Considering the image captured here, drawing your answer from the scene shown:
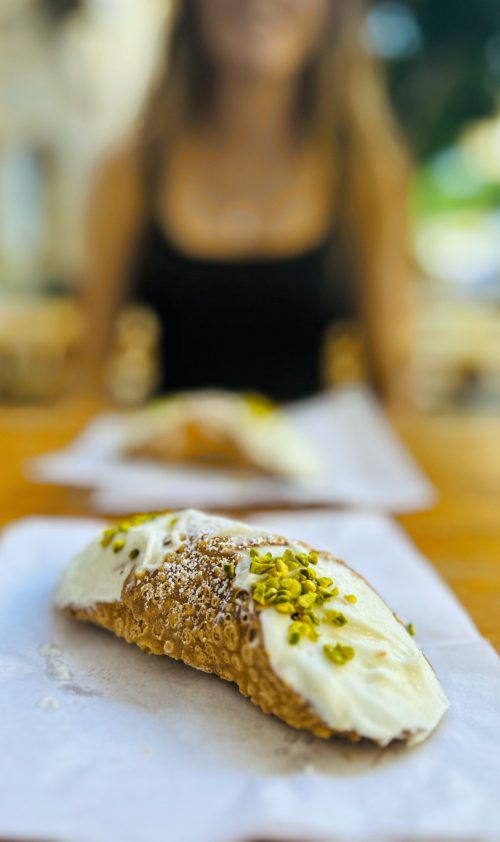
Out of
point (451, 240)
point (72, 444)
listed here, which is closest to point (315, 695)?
point (72, 444)

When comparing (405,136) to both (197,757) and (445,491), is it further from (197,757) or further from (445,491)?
(197,757)

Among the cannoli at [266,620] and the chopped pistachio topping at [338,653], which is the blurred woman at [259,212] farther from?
the chopped pistachio topping at [338,653]

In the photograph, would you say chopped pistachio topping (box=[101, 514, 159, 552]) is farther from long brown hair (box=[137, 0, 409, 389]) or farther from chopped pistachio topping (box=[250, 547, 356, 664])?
long brown hair (box=[137, 0, 409, 389])

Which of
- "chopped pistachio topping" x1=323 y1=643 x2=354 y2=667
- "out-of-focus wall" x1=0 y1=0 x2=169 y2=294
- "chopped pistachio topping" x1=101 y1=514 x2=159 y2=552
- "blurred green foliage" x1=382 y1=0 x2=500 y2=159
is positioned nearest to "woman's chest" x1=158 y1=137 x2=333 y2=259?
"chopped pistachio topping" x1=101 y1=514 x2=159 y2=552

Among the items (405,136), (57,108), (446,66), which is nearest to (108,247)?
(405,136)

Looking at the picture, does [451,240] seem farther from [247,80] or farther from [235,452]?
[235,452]

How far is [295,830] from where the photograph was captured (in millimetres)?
497

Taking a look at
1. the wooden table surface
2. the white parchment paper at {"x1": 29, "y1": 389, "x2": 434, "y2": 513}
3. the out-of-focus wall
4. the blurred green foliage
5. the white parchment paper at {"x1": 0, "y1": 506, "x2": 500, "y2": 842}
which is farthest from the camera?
the out-of-focus wall

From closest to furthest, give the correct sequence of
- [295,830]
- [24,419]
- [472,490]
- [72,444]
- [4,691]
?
[295,830] < [4,691] < [472,490] < [72,444] < [24,419]

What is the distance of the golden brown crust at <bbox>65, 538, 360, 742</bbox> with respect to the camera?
0.61 meters

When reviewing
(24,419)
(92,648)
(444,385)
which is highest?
(92,648)

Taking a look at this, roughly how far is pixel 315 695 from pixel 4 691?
25 cm

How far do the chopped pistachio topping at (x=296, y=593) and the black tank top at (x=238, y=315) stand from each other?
56.6 inches

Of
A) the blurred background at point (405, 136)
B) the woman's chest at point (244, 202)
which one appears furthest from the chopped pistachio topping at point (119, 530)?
the blurred background at point (405, 136)
